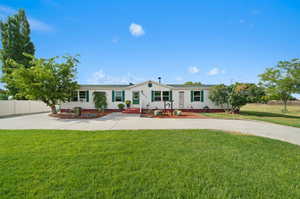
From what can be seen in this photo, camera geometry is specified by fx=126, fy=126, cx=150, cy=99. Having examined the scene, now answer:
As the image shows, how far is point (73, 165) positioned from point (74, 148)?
98 cm

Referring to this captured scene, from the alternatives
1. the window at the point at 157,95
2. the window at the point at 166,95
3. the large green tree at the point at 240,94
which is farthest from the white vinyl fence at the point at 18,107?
the large green tree at the point at 240,94

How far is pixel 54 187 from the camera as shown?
198cm

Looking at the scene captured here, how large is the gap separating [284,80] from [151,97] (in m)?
20.8

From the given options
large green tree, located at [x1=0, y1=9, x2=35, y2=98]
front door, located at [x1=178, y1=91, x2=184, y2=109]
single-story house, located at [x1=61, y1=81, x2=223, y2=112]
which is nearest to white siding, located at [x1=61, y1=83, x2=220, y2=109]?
single-story house, located at [x1=61, y1=81, x2=223, y2=112]

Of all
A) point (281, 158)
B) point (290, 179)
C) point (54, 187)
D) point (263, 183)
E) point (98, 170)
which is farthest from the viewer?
point (281, 158)

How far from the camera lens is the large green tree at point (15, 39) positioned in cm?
1645

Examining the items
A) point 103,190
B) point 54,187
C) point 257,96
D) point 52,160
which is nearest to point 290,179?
point 103,190

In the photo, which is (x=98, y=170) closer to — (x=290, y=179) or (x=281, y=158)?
(x=290, y=179)

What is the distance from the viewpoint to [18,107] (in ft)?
41.3

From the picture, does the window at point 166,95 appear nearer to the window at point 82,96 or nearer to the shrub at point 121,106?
the shrub at point 121,106

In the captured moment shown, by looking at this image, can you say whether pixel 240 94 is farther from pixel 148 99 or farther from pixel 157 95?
pixel 148 99

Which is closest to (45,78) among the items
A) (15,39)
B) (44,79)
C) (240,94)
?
(44,79)

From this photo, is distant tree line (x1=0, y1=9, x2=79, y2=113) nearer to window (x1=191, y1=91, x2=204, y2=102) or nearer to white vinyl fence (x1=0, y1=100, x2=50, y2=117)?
white vinyl fence (x1=0, y1=100, x2=50, y2=117)

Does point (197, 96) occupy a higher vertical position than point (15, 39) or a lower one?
lower
